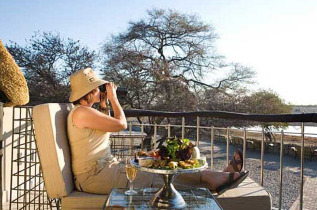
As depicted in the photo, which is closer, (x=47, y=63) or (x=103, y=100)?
(x=103, y=100)

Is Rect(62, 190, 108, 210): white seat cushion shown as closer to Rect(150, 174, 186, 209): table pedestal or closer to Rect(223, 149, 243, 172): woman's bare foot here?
Rect(150, 174, 186, 209): table pedestal

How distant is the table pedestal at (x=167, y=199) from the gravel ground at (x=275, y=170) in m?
6.25

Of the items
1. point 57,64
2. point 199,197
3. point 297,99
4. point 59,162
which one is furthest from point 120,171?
point 297,99

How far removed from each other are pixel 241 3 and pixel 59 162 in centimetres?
848

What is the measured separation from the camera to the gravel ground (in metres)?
8.11

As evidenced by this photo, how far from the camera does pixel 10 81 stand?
184cm

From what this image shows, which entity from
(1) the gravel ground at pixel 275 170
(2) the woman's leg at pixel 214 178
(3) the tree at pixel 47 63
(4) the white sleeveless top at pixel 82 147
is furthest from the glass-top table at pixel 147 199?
(3) the tree at pixel 47 63

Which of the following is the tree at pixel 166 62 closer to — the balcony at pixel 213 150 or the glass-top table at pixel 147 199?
the balcony at pixel 213 150

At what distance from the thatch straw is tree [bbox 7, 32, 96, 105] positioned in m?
9.51

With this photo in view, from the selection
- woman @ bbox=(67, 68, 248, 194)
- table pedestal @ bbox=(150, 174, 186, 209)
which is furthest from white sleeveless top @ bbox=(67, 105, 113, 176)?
table pedestal @ bbox=(150, 174, 186, 209)

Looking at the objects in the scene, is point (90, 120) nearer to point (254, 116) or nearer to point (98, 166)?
point (98, 166)

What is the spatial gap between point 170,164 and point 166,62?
36.1 feet

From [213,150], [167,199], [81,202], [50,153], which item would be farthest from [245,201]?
[213,150]

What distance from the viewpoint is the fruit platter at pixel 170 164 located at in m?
1.41
